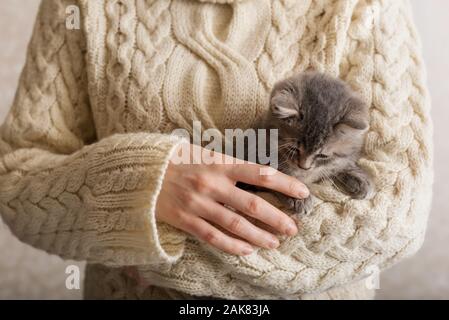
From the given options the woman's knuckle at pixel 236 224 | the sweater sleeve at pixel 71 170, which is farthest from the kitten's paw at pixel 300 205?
the sweater sleeve at pixel 71 170

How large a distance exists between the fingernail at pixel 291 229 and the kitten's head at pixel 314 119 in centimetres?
14

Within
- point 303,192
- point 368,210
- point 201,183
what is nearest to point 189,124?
point 201,183

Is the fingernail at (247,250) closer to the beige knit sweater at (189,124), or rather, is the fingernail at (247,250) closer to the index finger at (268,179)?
the beige knit sweater at (189,124)

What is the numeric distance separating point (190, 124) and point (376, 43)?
1.42ft

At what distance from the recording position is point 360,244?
2.89ft

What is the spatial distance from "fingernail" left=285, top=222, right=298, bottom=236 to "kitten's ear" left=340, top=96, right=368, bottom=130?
0.73 ft

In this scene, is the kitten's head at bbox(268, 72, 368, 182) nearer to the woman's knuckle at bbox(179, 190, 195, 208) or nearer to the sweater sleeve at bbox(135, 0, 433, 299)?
the sweater sleeve at bbox(135, 0, 433, 299)

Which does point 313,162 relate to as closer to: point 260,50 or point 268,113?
point 268,113

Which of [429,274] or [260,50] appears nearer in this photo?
[260,50]

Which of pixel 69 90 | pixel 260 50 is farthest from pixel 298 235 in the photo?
pixel 69 90

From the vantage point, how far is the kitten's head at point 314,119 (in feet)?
2.97

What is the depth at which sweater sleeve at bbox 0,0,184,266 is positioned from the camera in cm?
86

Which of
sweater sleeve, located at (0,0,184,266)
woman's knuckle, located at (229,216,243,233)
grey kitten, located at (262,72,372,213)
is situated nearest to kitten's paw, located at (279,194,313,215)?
grey kitten, located at (262,72,372,213)

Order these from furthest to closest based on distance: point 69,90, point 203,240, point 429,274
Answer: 1. point 429,274
2. point 69,90
3. point 203,240
